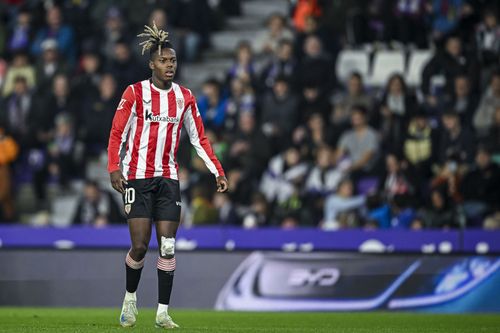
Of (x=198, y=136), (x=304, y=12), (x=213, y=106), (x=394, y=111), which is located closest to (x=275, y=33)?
(x=304, y=12)

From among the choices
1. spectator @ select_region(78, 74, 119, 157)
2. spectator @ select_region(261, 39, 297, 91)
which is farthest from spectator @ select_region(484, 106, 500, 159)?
spectator @ select_region(78, 74, 119, 157)

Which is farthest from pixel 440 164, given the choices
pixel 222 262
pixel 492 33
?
pixel 222 262

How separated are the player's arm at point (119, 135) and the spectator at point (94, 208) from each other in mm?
8316

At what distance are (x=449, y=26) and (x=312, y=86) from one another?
90.8 inches

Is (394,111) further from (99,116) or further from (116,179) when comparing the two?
(116,179)

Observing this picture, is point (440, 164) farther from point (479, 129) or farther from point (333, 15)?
point (333, 15)

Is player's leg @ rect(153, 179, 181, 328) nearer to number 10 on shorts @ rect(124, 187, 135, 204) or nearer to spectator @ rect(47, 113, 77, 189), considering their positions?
number 10 on shorts @ rect(124, 187, 135, 204)

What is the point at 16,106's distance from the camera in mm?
21141

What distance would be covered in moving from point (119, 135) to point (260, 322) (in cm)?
245

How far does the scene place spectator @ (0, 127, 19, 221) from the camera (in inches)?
778

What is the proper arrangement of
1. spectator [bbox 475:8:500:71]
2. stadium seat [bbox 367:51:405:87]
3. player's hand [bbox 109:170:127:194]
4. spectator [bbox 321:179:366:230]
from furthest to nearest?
stadium seat [bbox 367:51:405:87] → spectator [bbox 475:8:500:71] → spectator [bbox 321:179:366:230] → player's hand [bbox 109:170:127:194]

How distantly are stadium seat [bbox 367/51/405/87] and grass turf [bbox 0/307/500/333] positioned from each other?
6.12 metres

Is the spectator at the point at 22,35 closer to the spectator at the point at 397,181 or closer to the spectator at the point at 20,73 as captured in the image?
the spectator at the point at 20,73

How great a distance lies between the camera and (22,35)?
74.1 ft
